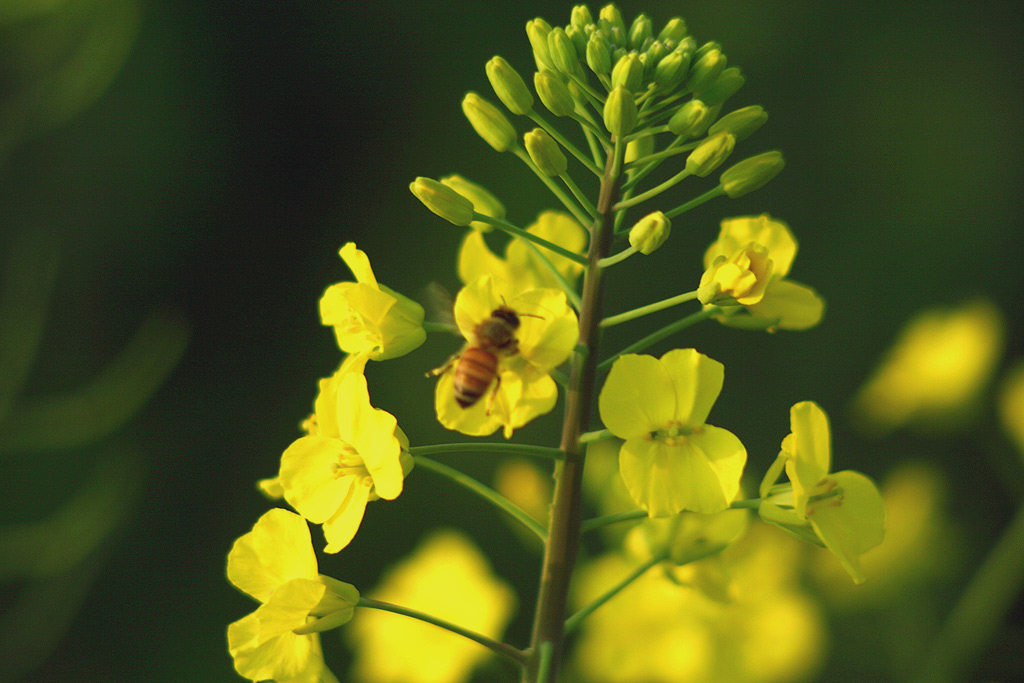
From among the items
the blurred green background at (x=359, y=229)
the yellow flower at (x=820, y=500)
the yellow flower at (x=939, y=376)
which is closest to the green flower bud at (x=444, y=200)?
the yellow flower at (x=820, y=500)

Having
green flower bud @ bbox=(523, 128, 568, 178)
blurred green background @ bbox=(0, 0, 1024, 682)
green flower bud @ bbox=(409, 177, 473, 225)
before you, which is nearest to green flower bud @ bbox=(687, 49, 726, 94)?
green flower bud @ bbox=(523, 128, 568, 178)

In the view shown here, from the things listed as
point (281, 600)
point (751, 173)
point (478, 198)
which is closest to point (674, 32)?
point (751, 173)

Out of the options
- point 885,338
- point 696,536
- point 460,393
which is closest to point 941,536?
point 696,536

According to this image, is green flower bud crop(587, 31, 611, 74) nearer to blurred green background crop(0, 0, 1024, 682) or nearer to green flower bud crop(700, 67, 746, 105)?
green flower bud crop(700, 67, 746, 105)

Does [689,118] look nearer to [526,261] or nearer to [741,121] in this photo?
[741,121]

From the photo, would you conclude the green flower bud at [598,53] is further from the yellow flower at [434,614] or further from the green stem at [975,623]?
the green stem at [975,623]
